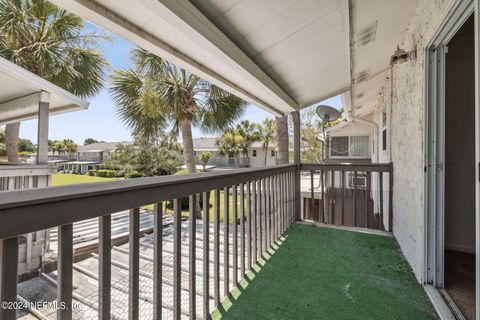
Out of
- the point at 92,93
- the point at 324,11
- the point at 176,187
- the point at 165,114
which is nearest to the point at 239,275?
the point at 176,187

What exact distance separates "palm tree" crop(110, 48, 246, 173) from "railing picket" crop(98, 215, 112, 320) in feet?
18.5

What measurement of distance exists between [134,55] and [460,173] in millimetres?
7043

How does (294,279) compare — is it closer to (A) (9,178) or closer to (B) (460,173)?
(B) (460,173)

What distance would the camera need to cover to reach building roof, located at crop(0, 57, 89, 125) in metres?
3.20

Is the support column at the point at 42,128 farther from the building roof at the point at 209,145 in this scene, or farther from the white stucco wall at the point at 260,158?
the white stucco wall at the point at 260,158

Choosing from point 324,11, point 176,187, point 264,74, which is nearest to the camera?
point 176,187

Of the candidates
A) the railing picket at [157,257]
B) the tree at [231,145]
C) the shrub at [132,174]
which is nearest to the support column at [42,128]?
the railing picket at [157,257]

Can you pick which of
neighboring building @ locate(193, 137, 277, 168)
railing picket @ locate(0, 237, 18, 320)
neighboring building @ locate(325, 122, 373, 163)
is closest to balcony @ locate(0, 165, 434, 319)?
railing picket @ locate(0, 237, 18, 320)

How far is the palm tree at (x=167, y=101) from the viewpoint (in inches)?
246

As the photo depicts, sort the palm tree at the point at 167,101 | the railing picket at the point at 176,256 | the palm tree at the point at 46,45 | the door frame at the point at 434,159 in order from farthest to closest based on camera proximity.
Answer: the palm tree at the point at 167,101 → the palm tree at the point at 46,45 → the door frame at the point at 434,159 → the railing picket at the point at 176,256

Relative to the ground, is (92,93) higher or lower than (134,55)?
lower

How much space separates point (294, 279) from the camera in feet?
7.39

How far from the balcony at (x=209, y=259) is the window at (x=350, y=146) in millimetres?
5883

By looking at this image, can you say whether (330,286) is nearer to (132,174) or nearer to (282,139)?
(282,139)
